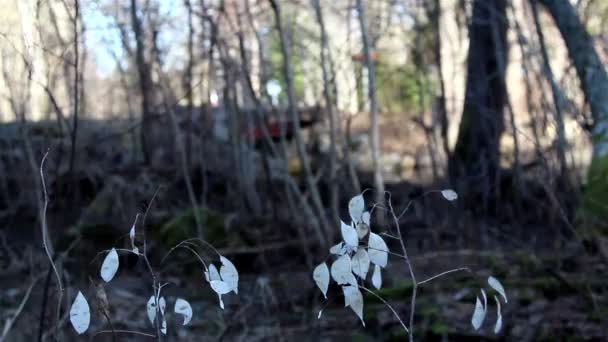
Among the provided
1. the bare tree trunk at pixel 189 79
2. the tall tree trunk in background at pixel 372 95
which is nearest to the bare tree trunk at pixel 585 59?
the tall tree trunk in background at pixel 372 95

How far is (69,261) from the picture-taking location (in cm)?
743

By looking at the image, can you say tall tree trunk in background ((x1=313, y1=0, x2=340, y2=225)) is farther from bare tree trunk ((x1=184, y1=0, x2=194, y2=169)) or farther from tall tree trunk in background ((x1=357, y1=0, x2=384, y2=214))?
bare tree trunk ((x1=184, y1=0, x2=194, y2=169))

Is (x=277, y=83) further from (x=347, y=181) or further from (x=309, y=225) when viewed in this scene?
(x=309, y=225)

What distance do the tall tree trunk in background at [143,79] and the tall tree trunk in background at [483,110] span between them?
121 inches

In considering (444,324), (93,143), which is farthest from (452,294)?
(93,143)

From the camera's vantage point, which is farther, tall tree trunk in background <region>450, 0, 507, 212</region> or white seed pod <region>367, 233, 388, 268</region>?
tall tree trunk in background <region>450, 0, 507, 212</region>

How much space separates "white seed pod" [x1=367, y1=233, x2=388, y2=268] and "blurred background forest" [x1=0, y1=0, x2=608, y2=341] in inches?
81.5

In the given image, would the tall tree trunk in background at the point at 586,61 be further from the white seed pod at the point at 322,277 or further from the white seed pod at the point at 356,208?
the white seed pod at the point at 322,277


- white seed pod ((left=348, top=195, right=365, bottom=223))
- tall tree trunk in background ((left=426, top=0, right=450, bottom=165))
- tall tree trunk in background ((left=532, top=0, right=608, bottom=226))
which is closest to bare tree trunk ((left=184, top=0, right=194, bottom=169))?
tall tree trunk in background ((left=426, top=0, right=450, bottom=165))

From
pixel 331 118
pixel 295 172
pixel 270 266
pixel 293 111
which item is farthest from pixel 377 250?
pixel 295 172

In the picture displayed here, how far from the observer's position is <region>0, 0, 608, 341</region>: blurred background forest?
5.27 m

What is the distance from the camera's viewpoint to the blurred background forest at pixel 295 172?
527 cm

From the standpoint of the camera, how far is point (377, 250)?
8.29 feet

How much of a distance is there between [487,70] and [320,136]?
2138 millimetres
